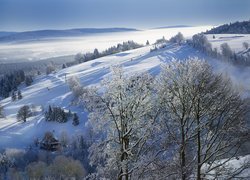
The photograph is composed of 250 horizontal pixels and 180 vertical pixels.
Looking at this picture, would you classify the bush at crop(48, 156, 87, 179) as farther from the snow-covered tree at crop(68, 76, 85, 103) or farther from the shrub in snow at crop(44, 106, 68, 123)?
the snow-covered tree at crop(68, 76, 85, 103)

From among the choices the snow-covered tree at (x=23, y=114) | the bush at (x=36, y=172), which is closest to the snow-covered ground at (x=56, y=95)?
the snow-covered tree at (x=23, y=114)

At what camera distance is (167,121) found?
15.5m

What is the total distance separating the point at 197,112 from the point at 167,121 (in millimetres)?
1428

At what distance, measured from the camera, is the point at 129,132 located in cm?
1523

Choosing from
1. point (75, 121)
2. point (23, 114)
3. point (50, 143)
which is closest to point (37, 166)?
point (50, 143)

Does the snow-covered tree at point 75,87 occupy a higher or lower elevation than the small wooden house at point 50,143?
higher

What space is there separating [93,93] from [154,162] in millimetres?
3714

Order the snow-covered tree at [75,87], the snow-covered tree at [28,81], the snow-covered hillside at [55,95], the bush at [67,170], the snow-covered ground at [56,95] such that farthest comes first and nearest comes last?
the snow-covered tree at [28,81]
the snow-covered tree at [75,87]
the snow-covered hillside at [55,95]
the snow-covered ground at [56,95]
the bush at [67,170]

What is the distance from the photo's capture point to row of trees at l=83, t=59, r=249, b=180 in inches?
579

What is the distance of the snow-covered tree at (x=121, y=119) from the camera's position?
15.2m

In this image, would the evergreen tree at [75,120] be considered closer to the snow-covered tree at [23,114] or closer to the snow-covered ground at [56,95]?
the snow-covered ground at [56,95]

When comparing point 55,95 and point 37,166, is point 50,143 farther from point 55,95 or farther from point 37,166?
point 55,95

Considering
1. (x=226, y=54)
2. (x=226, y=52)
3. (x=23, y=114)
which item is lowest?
(x=23, y=114)

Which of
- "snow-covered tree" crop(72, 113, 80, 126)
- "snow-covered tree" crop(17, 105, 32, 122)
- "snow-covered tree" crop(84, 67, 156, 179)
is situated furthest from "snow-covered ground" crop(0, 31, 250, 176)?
"snow-covered tree" crop(84, 67, 156, 179)
